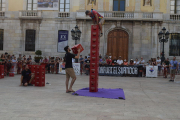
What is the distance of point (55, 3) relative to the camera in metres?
27.1

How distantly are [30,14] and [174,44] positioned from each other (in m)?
17.2

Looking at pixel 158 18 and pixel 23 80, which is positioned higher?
pixel 158 18

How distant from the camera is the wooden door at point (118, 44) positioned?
2644cm

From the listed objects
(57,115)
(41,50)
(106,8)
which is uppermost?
(106,8)

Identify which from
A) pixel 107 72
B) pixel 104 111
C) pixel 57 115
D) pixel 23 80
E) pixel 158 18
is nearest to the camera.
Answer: pixel 57 115

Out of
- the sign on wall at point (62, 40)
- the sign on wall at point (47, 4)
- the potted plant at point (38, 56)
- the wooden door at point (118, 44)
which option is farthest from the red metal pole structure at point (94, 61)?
the sign on wall at point (47, 4)

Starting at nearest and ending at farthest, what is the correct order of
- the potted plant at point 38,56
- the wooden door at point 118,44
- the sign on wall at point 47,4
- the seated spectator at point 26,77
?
the seated spectator at point 26,77 < the potted plant at point 38,56 < the wooden door at point 118,44 < the sign on wall at point 47,4

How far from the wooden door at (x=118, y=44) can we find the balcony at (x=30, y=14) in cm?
869

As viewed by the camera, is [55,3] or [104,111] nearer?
[104,111]

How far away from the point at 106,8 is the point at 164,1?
22.1 feet

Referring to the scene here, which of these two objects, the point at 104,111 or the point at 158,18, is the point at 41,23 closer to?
the point at 158,18

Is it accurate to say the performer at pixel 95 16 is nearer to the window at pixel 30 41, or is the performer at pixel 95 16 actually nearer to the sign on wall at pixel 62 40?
the sign on wall at pixel 62 40

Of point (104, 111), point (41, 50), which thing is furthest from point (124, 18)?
point (104, 111)

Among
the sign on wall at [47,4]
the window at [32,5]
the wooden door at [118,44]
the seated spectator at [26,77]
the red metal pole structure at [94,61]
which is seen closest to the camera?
the red metal pole structure at [94,61]
